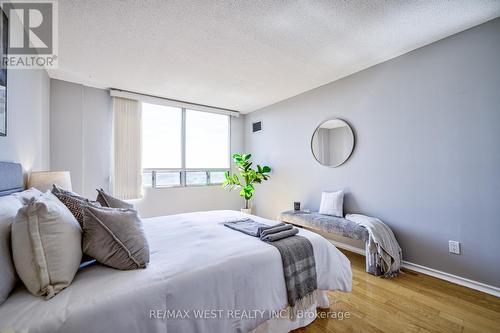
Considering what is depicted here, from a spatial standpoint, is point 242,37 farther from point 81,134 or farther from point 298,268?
point 81,134

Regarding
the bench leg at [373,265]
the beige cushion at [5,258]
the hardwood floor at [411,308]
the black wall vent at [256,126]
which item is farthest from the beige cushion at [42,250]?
the black wall vent at [256,126]

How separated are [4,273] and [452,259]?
3447mm

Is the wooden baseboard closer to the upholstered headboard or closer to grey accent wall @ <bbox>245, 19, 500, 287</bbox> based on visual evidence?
grey accent wall @ <bbox>245, 19, 500, 287</bbox>

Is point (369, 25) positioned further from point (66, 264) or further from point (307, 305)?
point (66, 264)

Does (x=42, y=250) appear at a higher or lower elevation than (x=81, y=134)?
lower

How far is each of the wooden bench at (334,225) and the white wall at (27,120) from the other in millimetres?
3087

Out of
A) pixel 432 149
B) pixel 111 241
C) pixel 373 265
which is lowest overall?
pixel 373 265

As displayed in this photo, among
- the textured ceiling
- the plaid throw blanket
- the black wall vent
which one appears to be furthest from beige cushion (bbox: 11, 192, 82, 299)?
the black wall vent

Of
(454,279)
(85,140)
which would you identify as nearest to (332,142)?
(454,279)

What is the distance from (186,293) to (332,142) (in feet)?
9.84

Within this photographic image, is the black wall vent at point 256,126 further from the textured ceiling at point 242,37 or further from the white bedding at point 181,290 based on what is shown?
the white bedding at point 181,290

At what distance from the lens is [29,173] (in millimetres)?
2180

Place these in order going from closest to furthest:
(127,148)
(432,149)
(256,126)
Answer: (432,149)
(127,148)
(256,126)

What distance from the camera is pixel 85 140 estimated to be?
139 inches
